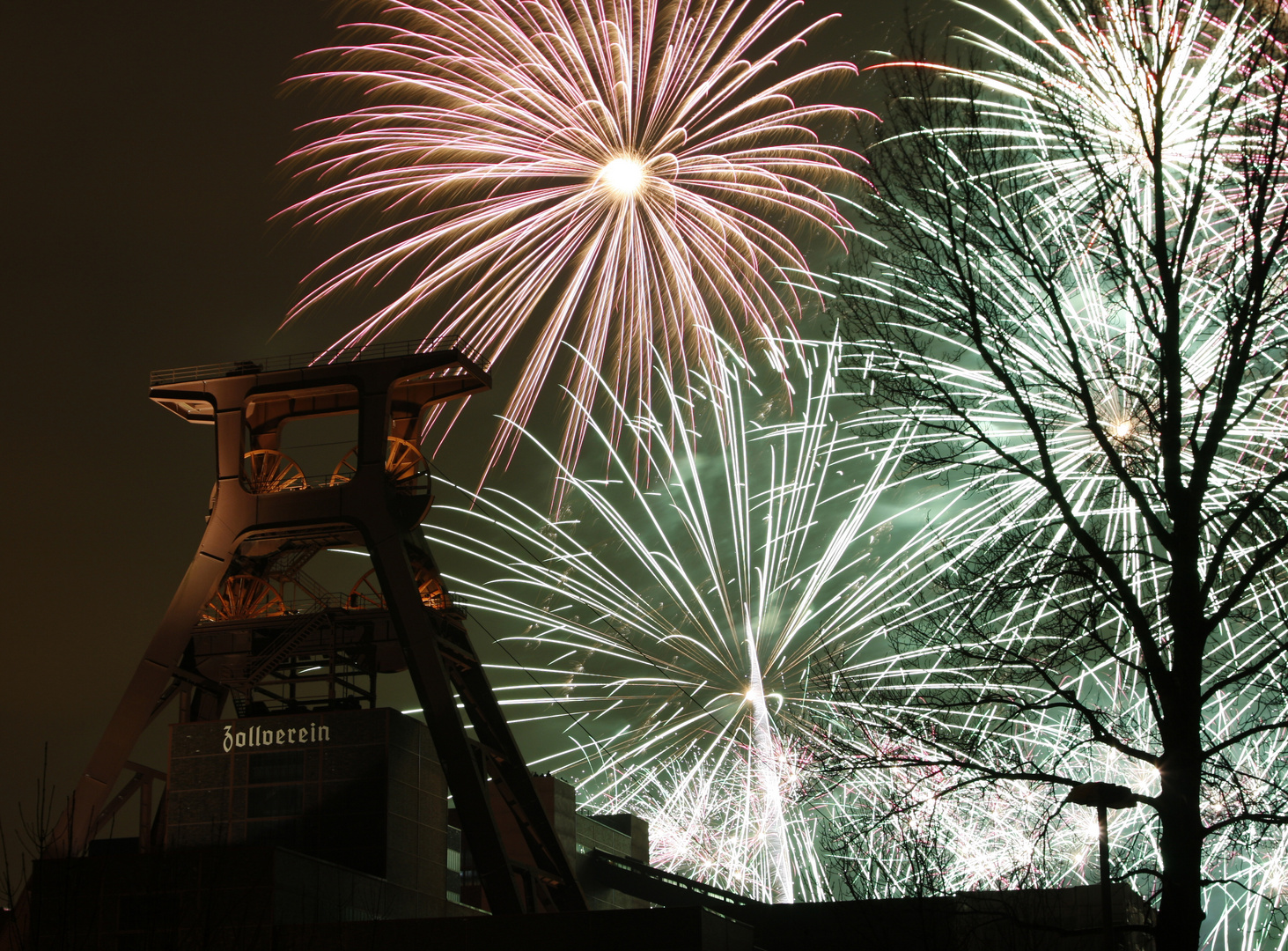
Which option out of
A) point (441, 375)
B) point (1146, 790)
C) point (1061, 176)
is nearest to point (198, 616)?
point (441, 375)

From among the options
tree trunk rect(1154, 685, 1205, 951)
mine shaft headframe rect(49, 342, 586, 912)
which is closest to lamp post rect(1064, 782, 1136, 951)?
tree trunk rect(1154, 685, 1205, 951)

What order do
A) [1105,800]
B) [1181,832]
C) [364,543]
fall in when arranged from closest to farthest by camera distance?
[1181,832]
[1105,800]
[364,543]

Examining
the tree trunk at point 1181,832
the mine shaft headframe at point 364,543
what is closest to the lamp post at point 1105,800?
the tree trunk at point 1181,832

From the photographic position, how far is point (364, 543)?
46.5 m

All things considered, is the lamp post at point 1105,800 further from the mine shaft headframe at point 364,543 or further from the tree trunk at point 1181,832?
the mine shaft headframe at point 364,543

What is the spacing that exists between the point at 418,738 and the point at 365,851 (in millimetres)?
4263

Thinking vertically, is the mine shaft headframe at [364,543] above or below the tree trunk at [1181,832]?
above

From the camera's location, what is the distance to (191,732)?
139 feet

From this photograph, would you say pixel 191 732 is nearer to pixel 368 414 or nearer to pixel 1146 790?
pixel 368 414

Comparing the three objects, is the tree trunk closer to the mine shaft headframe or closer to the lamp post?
the lamp post

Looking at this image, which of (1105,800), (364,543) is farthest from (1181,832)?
(364,543)

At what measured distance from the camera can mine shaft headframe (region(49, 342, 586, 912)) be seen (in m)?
43.1

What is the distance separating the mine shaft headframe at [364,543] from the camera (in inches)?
1697

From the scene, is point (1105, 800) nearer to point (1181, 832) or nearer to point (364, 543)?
point (1181, 832)
